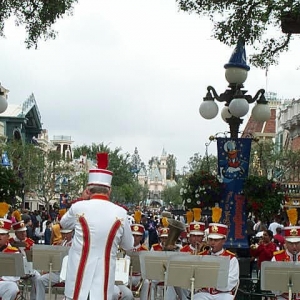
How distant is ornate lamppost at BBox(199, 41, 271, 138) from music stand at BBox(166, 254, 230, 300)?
4911 mm

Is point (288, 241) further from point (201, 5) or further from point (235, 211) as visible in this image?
point (201, 5)

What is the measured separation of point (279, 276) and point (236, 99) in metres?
4.94

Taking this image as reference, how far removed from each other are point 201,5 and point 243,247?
4467mm

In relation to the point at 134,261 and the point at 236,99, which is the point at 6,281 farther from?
the point at 236,99

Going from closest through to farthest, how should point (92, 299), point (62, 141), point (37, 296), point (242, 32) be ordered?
point (92, 299) → point (37, 296) → point (242, 32) → point (62, 141)

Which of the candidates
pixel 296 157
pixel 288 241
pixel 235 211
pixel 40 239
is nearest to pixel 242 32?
pixel 235 211

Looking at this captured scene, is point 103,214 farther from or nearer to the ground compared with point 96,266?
farther from the ground

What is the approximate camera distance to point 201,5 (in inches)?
569

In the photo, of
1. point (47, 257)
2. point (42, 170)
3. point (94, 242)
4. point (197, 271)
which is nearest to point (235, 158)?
point (47, 257)

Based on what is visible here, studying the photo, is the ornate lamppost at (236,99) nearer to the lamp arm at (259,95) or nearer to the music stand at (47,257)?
the lamp arm at (259,95)

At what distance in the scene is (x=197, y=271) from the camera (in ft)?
33.8

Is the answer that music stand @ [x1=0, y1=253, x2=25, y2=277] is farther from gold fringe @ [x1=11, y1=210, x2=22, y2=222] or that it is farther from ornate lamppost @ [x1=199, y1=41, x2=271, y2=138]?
ornate lamppost @ [x1=199, y1=41, x2=271, y2=138]

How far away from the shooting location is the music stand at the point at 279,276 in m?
10.4

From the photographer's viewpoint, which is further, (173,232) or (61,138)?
(61,138)
